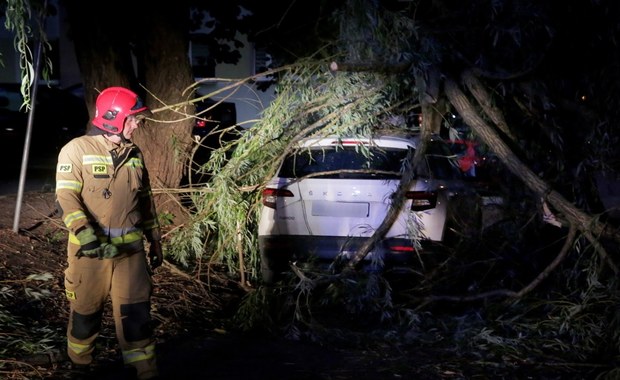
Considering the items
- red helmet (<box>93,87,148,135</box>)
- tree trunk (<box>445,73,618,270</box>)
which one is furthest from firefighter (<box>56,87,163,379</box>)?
tree trunk (<box>445,73,618,270</box>)

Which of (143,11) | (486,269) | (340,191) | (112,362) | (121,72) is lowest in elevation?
(112,362)

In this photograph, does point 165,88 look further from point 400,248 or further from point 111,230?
point 111,230

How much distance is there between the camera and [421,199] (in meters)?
7.64

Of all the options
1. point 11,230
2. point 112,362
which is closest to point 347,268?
point 112,362

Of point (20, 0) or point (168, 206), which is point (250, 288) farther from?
point (20, 0)

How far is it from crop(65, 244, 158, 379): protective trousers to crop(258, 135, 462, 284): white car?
2.78m

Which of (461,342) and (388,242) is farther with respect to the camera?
(388,242)

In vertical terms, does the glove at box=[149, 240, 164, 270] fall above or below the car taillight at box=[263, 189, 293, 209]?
below

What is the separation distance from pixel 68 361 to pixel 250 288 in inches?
97.1

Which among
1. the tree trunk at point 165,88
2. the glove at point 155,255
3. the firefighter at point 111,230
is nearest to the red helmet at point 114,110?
the firefighter at point 111,230

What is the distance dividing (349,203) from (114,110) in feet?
10.4

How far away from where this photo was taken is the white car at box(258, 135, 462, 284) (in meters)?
7.62

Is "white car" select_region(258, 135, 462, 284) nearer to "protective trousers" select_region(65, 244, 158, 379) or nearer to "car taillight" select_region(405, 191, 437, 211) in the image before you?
"car taillight" select_region(405, 191, 437, 211)

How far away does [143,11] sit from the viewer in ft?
32.5
